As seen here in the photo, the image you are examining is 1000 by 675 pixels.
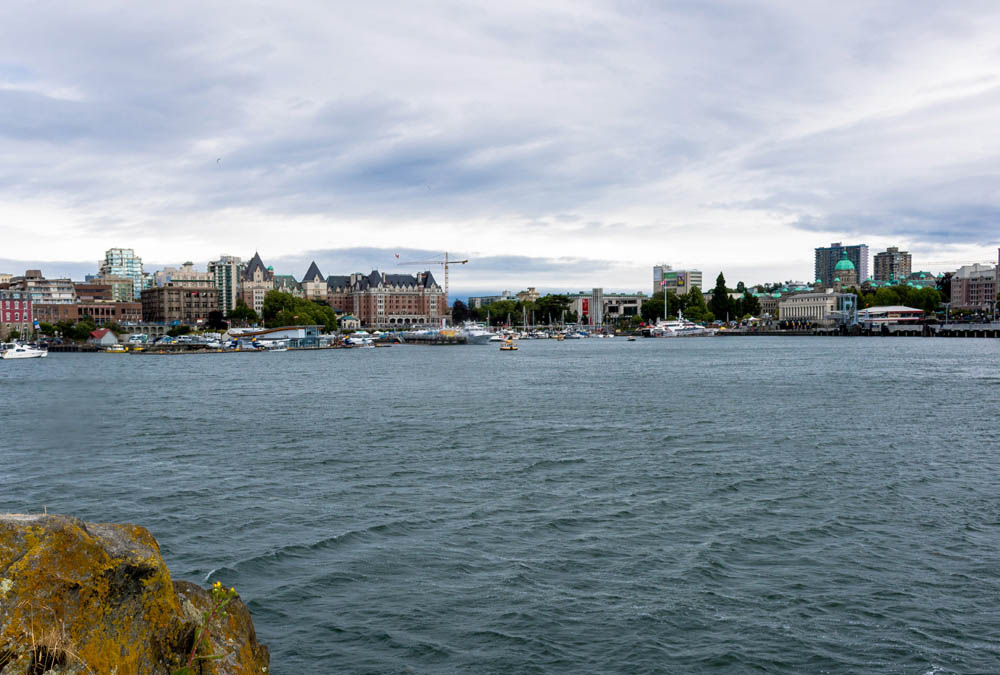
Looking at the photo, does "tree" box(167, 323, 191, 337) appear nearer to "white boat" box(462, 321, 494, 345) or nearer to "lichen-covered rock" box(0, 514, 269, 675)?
"white boat" box(462, 321, 494, 345)

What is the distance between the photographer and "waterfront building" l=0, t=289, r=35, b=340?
16612cm

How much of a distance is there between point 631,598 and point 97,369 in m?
96.2

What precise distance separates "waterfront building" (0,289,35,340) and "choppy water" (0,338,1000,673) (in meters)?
152

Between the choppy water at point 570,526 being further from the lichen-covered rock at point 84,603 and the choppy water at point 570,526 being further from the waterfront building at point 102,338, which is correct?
the waterfront building at point 102,338

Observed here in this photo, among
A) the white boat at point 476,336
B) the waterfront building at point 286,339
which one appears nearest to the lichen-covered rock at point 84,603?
the waterfront building at point 286,339

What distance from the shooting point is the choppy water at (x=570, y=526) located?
11781 millimetres

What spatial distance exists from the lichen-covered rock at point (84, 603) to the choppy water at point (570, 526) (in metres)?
5.15

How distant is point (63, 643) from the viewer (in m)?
5.80

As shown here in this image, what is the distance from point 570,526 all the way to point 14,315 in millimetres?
191962

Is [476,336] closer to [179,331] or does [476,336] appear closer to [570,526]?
[179,331]

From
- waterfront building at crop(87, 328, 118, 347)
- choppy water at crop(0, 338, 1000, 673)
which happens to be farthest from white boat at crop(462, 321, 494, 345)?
choppy water at crop(0, 338, 1000, 673)

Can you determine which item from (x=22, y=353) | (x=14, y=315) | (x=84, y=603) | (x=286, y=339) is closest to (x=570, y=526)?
(x=84, y=603)

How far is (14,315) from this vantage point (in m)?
169

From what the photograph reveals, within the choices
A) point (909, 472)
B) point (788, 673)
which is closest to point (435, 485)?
point (788, 673)
